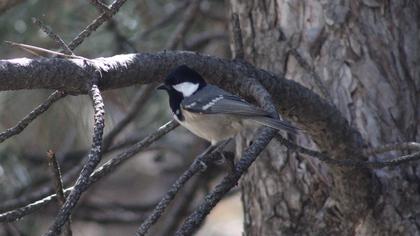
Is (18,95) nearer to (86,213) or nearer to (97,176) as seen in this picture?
(86,213)

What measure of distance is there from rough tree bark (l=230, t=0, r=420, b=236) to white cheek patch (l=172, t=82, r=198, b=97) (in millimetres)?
361

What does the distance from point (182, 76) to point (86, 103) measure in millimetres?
1011

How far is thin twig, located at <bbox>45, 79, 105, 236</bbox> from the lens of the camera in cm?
166

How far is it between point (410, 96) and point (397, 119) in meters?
0.12

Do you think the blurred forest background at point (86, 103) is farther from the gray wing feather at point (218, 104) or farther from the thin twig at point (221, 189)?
the thin twig at point (221, 189)

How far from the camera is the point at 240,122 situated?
310 centimetres

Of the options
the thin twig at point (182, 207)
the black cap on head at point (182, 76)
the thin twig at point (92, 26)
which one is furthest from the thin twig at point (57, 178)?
the thin twig at point (182, 207)

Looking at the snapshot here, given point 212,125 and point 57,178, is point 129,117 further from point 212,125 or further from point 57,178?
point 57,178

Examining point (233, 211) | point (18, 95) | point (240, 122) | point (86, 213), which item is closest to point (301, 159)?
point (240, 122)

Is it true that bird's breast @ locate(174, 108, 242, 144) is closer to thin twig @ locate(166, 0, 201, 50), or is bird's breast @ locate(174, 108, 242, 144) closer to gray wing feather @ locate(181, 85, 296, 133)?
gray wing feather @ locate(181, 85, 296, 133)

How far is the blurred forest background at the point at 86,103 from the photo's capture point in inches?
162

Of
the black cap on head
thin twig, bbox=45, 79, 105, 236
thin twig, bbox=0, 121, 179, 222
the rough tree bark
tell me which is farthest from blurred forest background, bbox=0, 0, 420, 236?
thin twig, bbox=45, 79, 105, 236

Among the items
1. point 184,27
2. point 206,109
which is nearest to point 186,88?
point 206,109

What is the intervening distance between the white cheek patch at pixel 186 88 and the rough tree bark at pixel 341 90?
1.19 feet
